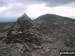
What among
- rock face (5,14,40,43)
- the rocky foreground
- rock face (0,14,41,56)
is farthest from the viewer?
rock face (5,14,40,43)

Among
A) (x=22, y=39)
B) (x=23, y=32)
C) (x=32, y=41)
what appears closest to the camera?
(x=22, y=39)

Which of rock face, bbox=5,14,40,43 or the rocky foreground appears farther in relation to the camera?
rock face, bbox=5,14,40,43

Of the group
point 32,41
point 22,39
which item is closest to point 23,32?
point 22,39

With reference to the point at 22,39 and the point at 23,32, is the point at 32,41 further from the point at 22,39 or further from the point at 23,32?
the point at 23,32

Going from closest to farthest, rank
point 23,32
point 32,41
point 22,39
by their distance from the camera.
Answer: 1. point 22,39
2. point 32,41
3. point 23,32

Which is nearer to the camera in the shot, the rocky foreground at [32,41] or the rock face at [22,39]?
the rock face at [22,39]

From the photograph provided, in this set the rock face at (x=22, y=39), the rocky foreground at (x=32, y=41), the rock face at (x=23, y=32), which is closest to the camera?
the rock face at (x=22, y=39)

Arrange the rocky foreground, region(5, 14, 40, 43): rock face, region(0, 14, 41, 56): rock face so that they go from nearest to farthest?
region(0, 14, 41, 56): rock face < the rocky foreground < region(5, 14, 40, 43): rock face

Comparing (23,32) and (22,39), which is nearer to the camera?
(22,39)

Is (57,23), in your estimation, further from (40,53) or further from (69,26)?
(40,53)

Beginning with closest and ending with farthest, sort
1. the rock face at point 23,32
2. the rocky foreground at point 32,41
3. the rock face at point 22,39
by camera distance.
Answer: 1. the rock face at point 22,39
2. the rocky foreground at point 32,41
3. the rock face at point 23,32

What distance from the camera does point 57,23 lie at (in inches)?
1501

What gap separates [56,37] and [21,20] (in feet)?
22.5

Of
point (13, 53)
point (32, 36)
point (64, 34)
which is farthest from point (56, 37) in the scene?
point (13, 53)
